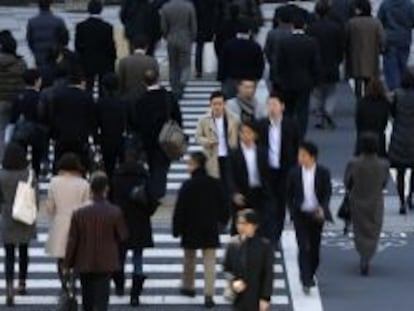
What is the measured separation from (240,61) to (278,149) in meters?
4.03

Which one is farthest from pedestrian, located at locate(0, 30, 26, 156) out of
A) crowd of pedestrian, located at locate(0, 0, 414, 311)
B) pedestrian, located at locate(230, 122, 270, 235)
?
pedestrian, located at locate(230, 122, 270, 235)

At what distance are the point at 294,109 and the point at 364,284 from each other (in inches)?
218

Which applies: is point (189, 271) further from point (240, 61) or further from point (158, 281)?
point (240, 61)

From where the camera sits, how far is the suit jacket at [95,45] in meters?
24.6

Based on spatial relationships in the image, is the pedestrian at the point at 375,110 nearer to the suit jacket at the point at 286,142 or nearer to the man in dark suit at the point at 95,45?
the suit jacket at the point at 286,142

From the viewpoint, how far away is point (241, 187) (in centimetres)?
1870

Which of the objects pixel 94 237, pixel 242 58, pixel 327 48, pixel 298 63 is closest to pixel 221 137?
pixel 242 58

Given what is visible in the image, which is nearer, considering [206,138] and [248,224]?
[248,224]

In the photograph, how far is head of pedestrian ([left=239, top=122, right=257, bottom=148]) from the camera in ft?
60.4

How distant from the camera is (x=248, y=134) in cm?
1842

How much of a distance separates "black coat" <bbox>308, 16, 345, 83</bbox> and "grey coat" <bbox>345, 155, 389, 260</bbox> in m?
6.07

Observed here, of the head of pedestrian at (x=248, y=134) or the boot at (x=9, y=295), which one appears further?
the head of pedestrian at (x=248, y=134)

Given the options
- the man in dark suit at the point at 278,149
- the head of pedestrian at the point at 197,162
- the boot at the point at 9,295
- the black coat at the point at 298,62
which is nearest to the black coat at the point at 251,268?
the head of pedestrian at the point at 197,162

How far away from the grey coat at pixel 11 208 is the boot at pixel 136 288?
3.95ft
